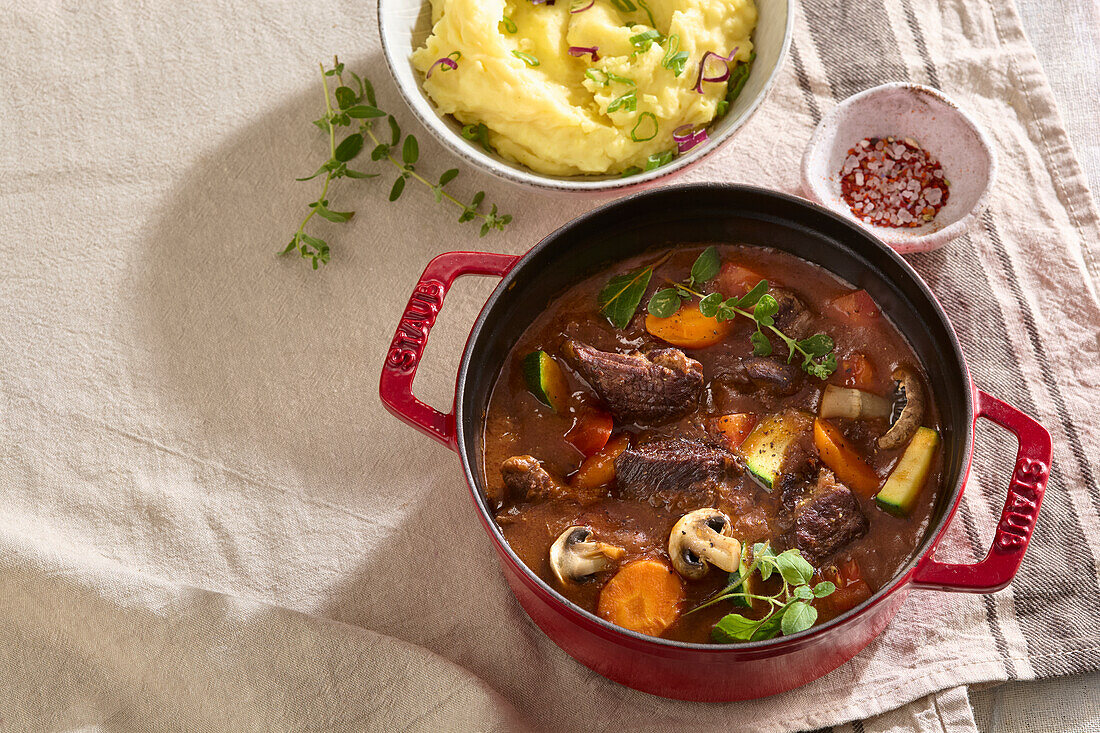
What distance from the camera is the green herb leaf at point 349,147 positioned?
3.54 metres

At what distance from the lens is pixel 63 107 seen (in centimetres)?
378

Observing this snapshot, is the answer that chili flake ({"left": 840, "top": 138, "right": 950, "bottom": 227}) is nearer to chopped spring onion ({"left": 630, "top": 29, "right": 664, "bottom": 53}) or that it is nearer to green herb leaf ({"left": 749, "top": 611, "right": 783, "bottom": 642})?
chopped spring onion ({"left": 630, "top": 29, "right": 664, "bottom": 53})

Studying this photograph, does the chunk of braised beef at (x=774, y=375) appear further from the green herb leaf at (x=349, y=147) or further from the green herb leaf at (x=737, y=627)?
the green herb leaf at (x=349, y=147)

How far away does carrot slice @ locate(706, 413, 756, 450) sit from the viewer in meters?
2.80

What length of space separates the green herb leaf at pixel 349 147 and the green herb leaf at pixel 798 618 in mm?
2144

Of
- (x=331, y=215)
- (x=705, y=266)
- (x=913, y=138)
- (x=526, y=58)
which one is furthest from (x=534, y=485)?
(x=913, y=138)

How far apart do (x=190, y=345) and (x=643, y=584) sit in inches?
70.7

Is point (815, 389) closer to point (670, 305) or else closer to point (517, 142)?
point (670, 305)

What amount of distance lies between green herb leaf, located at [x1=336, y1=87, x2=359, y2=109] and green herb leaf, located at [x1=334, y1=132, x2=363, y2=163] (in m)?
0.10

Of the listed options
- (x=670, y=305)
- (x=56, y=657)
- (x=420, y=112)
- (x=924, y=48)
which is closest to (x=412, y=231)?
(x=420, y=112)

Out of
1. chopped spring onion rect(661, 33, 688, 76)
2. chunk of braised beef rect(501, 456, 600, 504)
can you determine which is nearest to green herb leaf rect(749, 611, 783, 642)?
chunk of braised beef rect(501, 456, 600, 504)

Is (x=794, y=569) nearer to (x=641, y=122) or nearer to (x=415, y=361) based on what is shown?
(x=415, y=361)

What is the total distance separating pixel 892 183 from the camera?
139 inches

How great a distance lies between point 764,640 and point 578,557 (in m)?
0.52
